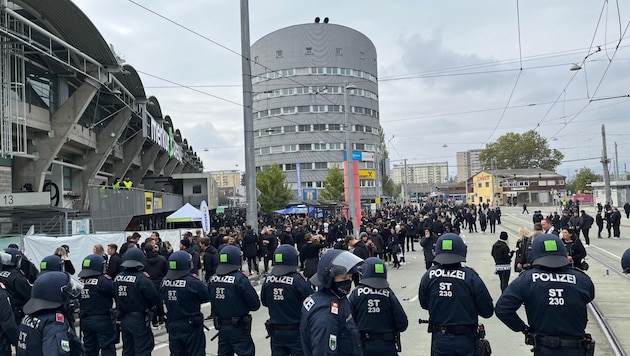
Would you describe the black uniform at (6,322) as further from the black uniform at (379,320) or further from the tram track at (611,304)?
the tram track at (611,304)

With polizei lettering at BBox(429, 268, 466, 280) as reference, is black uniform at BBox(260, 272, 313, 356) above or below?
below

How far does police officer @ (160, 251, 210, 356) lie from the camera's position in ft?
20.0

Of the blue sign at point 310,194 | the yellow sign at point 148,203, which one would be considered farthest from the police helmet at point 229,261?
the blue sign at point 310,194

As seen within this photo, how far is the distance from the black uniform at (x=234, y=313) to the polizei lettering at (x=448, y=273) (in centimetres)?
220

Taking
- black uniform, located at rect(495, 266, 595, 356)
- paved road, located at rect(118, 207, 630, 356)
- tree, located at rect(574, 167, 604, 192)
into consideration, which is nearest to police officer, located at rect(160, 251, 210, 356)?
paved road, located at rect(118, 207, 630, 356)

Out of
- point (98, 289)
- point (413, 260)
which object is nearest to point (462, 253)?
point (98, 289)

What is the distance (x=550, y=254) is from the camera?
14.8 ft

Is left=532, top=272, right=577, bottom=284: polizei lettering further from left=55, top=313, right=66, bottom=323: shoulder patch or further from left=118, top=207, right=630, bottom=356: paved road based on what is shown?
left=55, top=313, right=66, bottom=323: shoulder patch

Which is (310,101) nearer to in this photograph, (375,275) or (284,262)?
(284,262)

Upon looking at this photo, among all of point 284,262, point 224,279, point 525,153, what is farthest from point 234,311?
point 525,153

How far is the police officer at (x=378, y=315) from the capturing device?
15.9ft

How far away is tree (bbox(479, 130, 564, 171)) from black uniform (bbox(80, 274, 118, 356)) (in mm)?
104961

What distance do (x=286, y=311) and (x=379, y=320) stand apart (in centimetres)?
125

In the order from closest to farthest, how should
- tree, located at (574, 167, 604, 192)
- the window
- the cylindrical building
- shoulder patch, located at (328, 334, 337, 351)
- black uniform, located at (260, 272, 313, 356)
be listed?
1. shoulder patch, located at (328, 334, 337, 351)
2. black uniform, located at (260, 272, 313, 356)
3. the window
4. the cylindrical building
5. tree, located at (574, 167, 604, 192)
